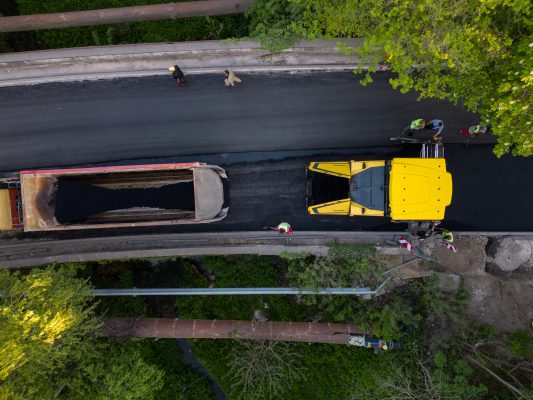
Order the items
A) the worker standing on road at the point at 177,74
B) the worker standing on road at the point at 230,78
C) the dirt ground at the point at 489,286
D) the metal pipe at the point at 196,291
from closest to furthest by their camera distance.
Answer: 1. the worker standing on road at the point at 177,74
2. the worker standing on road at the point at 230,78
3. the dirt ground at the point at 489,286
4. the metal pipe at the point at 196,291

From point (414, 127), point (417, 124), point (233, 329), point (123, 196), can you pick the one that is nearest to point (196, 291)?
point (233, 329)

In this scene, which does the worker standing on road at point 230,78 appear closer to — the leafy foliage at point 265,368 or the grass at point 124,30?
the grass at point 124,30

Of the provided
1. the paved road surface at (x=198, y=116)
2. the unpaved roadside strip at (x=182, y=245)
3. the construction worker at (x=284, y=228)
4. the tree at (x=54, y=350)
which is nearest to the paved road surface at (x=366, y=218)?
the unpaved roadside strip at (x=182, y=245)

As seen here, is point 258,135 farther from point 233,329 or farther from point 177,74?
point 233,329

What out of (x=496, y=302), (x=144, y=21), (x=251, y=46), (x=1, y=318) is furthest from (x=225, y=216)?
(x=496, y=302)

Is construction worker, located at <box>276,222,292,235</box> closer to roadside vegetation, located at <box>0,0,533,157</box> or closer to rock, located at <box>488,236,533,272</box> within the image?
roadside vegetation, located at <box>0,0,533,157</box>
